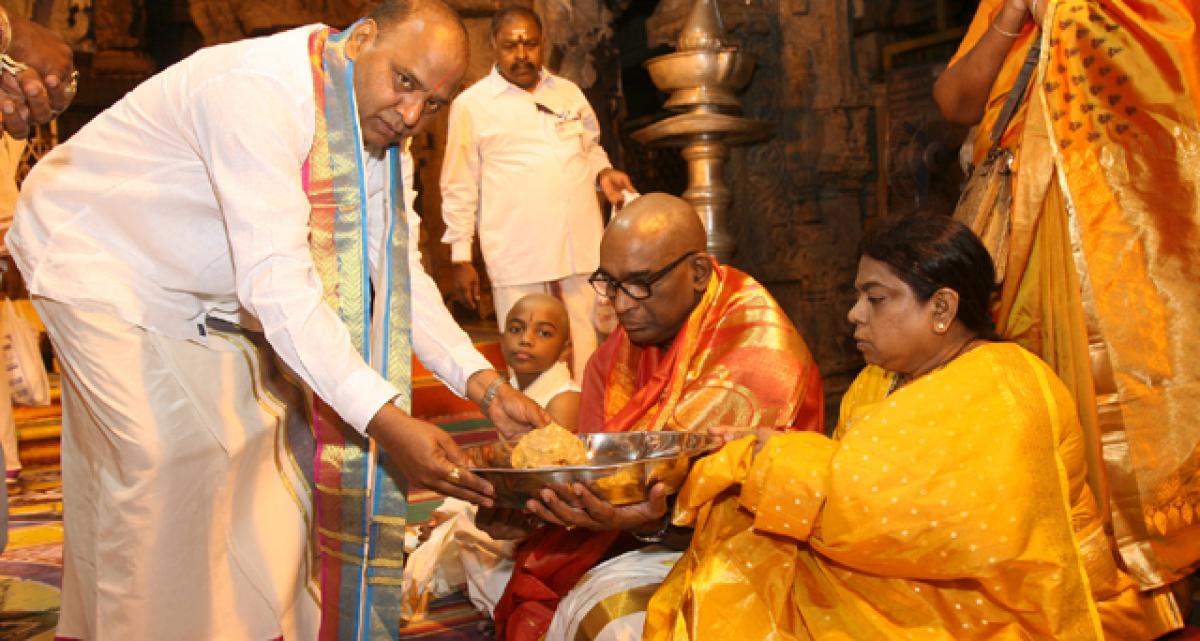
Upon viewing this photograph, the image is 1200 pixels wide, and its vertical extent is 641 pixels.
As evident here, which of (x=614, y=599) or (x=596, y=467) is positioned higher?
(x=596, y=467)

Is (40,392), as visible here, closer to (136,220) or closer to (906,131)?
(136,220)

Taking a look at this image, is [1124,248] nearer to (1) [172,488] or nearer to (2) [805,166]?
→ (1) [172,488]

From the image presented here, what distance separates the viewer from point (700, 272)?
3080 millimetres

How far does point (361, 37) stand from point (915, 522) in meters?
1.57

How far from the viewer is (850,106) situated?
664 centimetres

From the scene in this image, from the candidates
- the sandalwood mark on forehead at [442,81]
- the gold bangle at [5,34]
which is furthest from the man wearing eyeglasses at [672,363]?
the gold bangle at [5,34]

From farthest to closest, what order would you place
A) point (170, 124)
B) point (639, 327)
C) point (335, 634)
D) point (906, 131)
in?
point (906, 131) → point (639, 327) → point (335, 634) → point (170, 124)

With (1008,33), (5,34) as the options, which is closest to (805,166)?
(1008,33)

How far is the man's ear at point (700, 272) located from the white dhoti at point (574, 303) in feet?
8.65

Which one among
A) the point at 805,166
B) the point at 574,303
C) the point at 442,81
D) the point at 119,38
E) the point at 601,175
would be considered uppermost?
the point at 119,38

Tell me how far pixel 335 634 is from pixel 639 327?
114 centimetres

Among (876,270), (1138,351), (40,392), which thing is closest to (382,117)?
(876,270)

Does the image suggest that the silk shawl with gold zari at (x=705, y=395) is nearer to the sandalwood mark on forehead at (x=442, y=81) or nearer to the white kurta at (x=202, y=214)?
the white kurta at (x=202, y=214)

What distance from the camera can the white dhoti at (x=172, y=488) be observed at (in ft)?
7.77
